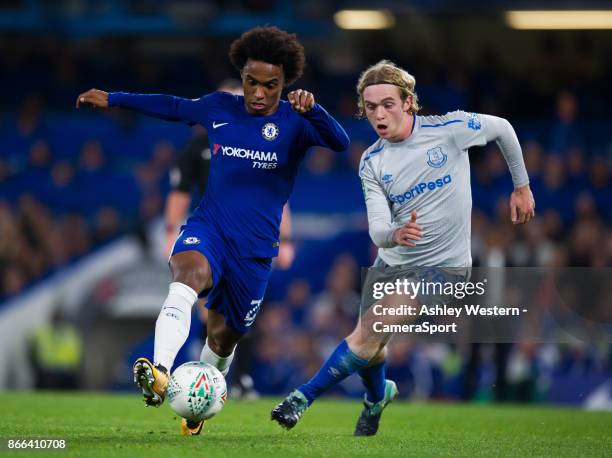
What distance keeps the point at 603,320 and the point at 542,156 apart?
3968 millimetres

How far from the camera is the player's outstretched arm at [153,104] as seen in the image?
21.2ft

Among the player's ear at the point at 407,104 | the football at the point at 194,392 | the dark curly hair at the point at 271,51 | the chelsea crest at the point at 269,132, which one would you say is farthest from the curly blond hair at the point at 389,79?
the football at the point at 194,392

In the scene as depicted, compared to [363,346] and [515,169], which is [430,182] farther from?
[363,346]

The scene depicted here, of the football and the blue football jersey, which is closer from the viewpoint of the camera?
the football

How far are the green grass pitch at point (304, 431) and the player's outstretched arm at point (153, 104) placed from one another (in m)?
1.78

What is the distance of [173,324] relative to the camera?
594 centimetres

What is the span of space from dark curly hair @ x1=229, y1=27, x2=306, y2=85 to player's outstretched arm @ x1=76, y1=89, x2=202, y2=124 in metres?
0.38

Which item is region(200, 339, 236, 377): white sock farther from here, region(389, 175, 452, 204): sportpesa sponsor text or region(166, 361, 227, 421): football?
region(389, 175, 452, 204): sportpesa sponsor text

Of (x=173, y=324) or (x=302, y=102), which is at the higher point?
(x=302, y=102)

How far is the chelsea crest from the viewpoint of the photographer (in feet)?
21.4

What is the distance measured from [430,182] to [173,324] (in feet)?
5.47

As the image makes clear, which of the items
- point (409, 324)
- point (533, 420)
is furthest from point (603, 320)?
point (409, 324)

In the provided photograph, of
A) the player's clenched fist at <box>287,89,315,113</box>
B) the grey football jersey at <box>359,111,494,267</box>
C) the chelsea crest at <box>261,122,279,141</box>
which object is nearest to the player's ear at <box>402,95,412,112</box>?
the grey football jersey at <box>359,111,494,267</box>

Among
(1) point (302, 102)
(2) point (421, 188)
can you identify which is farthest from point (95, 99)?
(2) point (421, 188)
